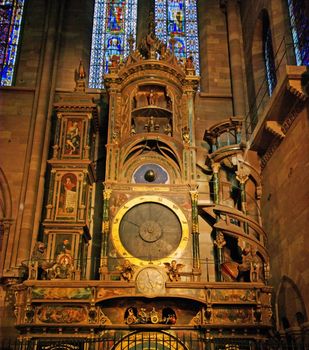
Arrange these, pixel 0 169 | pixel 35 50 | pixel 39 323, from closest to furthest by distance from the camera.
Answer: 1. pixel 39 323
2. pixel 0 169
3. pixel 35 50

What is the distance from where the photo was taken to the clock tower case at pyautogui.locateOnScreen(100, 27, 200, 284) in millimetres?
9203

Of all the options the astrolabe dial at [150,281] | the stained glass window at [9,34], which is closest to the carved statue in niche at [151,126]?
the astrolabe dial at [150,281]

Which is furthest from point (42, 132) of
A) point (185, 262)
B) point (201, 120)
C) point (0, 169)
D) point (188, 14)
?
point (188, 14)

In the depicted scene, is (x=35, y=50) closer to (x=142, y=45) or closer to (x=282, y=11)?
(x=142, y=45)

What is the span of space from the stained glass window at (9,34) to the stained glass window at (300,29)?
727 centimetres

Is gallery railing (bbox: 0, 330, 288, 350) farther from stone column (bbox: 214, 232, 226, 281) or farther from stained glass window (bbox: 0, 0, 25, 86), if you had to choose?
stained glass window (bbox: 0, 0, 25, 86)

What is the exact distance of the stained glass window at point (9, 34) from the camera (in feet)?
42.5

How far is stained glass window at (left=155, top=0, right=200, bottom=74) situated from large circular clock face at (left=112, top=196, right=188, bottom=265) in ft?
17.8

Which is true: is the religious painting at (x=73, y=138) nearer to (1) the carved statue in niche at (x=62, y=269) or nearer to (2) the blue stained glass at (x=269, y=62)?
(1) the carved statue in niche at (x=62, y=269)

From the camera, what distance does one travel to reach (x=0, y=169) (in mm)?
Result: 11336

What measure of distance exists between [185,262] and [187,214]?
3.18 feet

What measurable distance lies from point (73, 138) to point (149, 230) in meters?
2.66

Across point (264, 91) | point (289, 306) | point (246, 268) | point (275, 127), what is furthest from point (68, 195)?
point (264, 91)

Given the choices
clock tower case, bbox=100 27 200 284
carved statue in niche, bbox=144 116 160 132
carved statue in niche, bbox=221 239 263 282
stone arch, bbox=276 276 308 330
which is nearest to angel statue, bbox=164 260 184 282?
clock tower case, bbox=100 27 200 284
